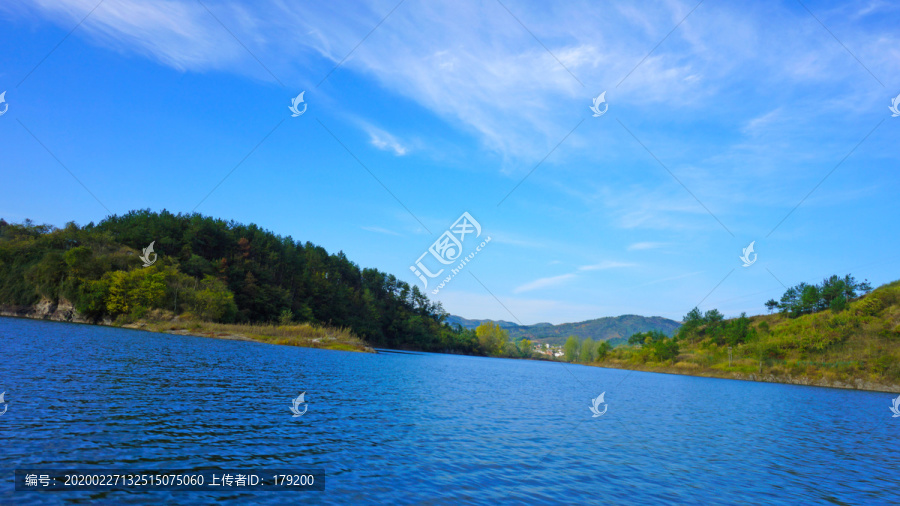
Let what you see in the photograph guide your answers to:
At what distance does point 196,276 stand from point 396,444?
109607 millimetres

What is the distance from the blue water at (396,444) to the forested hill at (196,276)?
63.2m

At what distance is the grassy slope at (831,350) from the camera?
308 ft

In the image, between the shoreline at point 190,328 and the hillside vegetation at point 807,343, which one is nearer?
the shoreline at point 190,328

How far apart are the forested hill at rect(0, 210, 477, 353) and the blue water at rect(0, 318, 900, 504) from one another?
2489 inches

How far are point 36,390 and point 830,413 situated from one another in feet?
183

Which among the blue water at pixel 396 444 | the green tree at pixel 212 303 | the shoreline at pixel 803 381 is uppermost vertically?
the green tree at pixel 212 303

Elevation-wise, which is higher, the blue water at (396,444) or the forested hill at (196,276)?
the forested hill at (196,276)

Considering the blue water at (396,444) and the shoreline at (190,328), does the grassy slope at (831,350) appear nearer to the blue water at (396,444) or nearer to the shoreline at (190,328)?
the blue water at (396,444)

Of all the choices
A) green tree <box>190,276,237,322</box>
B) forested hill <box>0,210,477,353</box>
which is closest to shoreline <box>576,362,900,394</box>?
forested hill <box>0,210,477,353</box>

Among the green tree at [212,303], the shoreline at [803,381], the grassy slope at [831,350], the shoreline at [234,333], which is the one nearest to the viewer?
the shoreline at [234,333]

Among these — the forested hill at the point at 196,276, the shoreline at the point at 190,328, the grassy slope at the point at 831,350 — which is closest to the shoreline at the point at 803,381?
the grassy slope at the point at 831,350

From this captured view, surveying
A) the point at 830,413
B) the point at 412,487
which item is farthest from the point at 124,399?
the point at 830,413

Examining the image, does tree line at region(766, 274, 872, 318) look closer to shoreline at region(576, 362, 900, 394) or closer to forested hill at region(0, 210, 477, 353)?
shoreline at region(576, 362, 900, 394)

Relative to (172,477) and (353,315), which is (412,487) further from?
(353,315)
